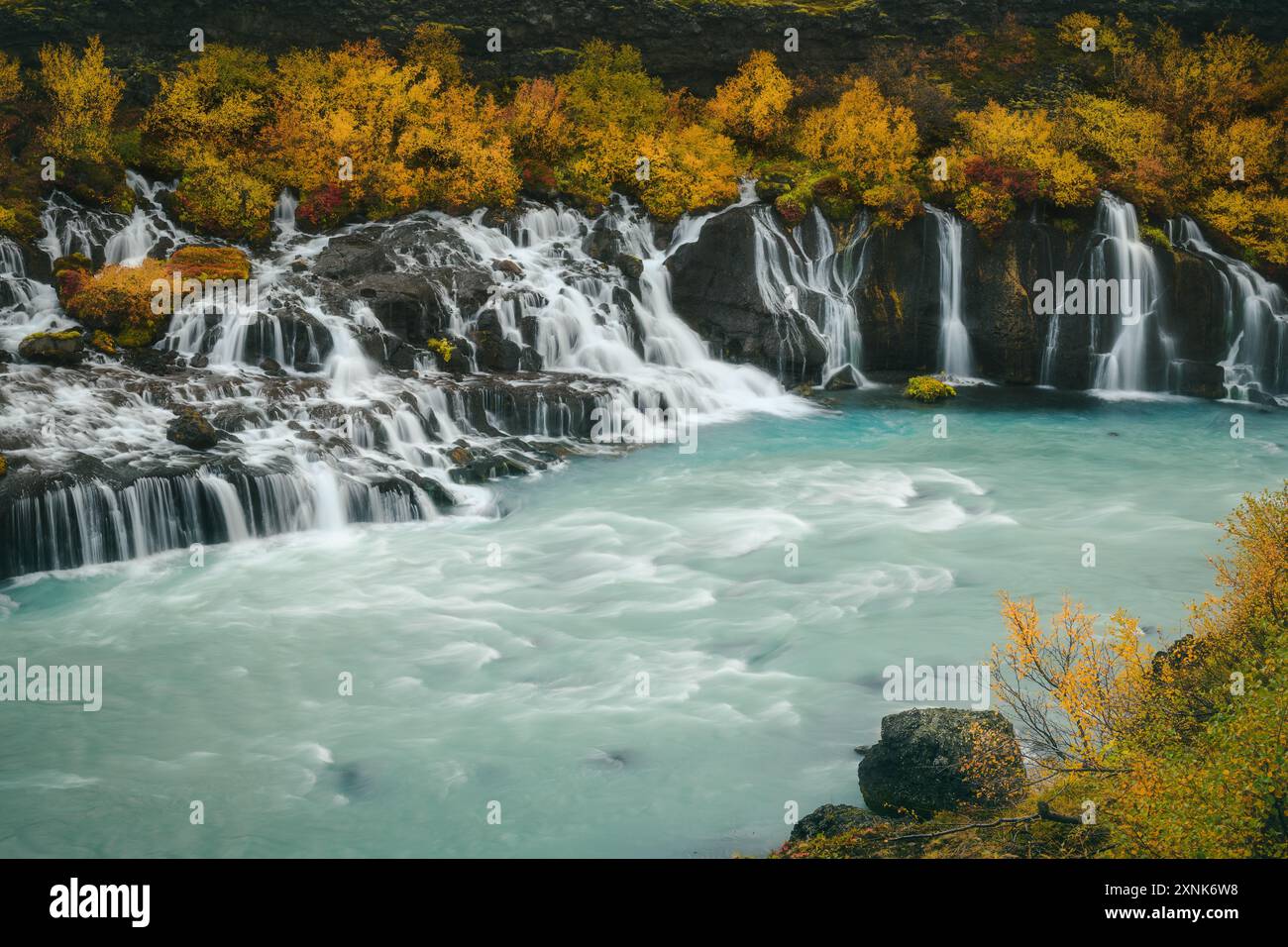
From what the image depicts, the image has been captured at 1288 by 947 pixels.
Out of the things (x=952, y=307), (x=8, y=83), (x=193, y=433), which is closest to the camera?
(x=193, y=433)

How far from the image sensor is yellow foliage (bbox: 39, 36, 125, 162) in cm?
2720

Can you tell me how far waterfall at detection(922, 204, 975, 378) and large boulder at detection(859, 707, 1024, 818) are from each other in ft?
68.6

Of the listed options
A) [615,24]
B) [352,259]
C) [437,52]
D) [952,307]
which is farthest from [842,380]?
[437,52]

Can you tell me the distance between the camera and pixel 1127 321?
2875cm

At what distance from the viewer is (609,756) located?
37.9 ft

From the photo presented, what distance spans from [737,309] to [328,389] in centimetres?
1135

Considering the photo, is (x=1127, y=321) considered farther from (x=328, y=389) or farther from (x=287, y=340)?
(x=287, y=340)

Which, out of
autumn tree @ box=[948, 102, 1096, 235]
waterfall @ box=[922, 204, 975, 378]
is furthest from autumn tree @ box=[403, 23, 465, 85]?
waterfall @ box=[922, 204, 975, 378]

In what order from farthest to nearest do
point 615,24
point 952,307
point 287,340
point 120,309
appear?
point 615,24 < point 952,307 < point 287,340 < point 120,309

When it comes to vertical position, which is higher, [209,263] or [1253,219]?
[1253,219]
